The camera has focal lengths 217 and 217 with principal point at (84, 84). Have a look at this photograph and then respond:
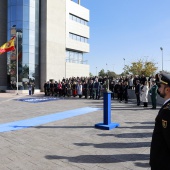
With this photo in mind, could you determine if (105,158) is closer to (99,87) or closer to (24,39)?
(99,87)

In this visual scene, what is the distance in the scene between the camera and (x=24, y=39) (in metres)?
31.5

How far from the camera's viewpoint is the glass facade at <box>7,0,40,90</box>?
31266mm

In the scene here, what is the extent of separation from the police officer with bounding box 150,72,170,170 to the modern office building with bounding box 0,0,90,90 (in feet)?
92.0

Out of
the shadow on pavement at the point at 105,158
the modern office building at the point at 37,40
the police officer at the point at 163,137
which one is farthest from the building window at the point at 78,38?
the police officer at the point at 163,137

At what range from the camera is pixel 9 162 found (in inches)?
191

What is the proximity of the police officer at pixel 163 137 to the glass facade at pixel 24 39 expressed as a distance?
3023 cm

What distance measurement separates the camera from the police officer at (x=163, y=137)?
6.41 feet

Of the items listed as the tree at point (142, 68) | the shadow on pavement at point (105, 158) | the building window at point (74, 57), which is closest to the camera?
the shadow on pavement at point (105, 158)

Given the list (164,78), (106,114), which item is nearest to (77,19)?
(106,114)

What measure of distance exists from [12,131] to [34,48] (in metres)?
26.1

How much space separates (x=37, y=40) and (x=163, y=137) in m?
33.2

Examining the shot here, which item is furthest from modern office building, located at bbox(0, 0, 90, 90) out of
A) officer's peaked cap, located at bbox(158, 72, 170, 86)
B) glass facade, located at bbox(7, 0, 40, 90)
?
officer's peaked cap, located at bbox(158, 72, 170, 86)

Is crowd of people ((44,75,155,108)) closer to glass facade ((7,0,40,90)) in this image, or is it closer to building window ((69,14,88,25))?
glass facade ((7,0,40,90))

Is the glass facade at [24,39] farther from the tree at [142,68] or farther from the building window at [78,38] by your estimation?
the tree at [142,68]
